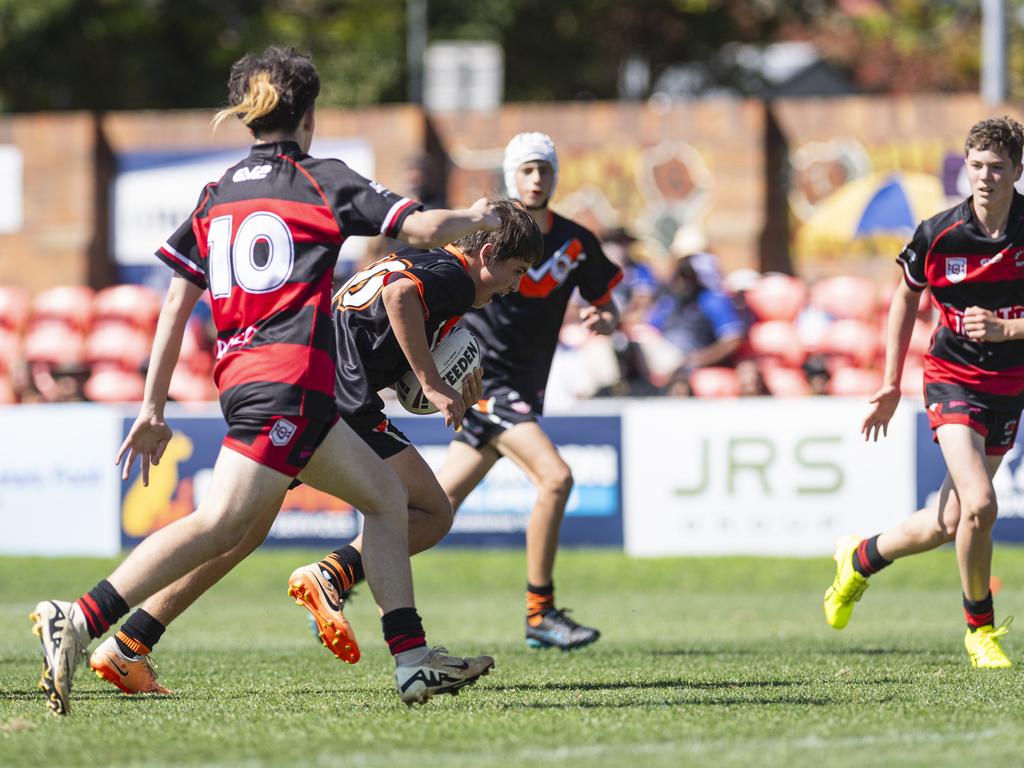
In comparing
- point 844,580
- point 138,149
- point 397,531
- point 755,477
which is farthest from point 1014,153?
point 138,149

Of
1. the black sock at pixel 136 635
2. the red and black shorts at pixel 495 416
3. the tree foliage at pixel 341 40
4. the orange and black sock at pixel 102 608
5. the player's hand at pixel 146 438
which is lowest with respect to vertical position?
the black sock at pixel 136 635

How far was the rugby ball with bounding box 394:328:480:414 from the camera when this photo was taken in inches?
259

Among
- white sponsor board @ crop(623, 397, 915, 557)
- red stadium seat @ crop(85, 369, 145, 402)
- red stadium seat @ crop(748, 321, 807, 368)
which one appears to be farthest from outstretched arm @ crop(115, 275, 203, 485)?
red stadium seat @ crop(85, 369, 145, 402)

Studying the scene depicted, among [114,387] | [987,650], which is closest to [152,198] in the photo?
[114,387]

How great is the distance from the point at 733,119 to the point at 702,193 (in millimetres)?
908

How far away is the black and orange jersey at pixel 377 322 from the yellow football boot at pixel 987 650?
2.69 m

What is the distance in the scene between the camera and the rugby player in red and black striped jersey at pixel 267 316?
551 centimetres

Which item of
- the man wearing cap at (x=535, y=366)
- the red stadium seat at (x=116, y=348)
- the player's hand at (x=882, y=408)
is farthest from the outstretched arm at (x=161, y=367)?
the red stadium seat at (x=116, y=348)

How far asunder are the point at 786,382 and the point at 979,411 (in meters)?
8.50

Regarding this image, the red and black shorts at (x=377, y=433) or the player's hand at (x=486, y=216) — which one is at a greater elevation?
the player's hand at (x=486, y=216)

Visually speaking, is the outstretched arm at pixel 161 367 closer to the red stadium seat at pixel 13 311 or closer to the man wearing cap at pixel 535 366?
the man wearing cap at pixel 535 366

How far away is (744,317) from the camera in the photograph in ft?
51.5

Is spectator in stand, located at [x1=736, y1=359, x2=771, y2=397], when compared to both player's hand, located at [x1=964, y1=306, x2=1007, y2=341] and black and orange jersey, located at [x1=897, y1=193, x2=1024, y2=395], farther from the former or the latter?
player's hand, located at [x1=964, y1=306, x2=1007, y2=341]

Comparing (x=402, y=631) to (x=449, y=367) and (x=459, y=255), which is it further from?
(x=459, y=255)
